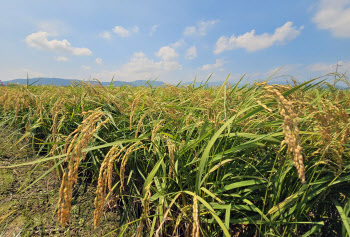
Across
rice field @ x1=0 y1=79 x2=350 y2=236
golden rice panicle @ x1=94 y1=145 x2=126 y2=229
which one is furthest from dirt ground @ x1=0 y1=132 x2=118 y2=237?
golden rice panicle @ x1=94 y1=145 x2=126 y2=229

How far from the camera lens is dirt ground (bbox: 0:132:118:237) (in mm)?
1475

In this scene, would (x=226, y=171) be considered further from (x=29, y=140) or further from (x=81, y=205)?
(x=29, y=140)

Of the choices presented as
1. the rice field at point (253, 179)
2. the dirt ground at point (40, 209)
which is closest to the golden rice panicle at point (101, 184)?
the rice field at point (253, 179)

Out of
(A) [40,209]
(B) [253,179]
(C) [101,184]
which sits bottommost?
(A) [40,209]

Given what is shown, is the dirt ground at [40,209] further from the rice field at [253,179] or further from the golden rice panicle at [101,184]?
the golden rice panicle at [101,184]

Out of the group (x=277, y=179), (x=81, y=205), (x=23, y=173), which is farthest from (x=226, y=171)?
(x=23, y=173)

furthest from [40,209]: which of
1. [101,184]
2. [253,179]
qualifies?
[253,179]

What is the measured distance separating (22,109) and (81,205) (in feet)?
6.68

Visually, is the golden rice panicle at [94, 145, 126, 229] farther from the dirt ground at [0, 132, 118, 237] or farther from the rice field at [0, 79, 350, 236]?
the dirt ground at [0, 132, 118, 237]

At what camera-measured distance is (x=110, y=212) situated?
169cm

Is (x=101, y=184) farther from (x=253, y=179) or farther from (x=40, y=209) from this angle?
(x=40, y=209)

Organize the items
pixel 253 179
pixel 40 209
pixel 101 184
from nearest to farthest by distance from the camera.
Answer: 1. pixel 101 184
2. pixel 253 179
3. pixel 40 209

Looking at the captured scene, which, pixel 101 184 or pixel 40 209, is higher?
pixel 101 184

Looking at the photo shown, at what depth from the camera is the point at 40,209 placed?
1627 millimetres
